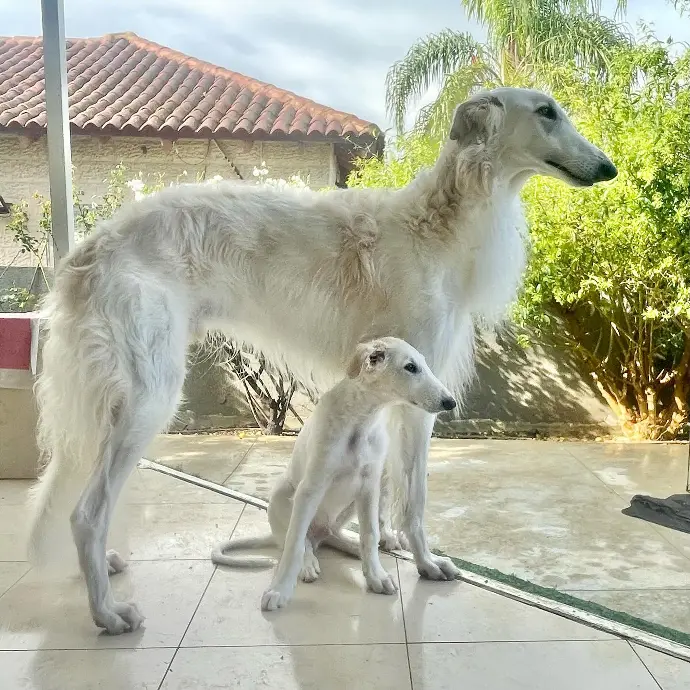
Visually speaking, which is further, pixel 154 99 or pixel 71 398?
pixel 154 99

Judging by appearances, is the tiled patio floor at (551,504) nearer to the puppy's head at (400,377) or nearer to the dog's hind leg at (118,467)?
the dog's hind leg at (118,467)

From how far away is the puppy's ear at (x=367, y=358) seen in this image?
1526 millimetres

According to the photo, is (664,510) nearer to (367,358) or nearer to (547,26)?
(367,358)

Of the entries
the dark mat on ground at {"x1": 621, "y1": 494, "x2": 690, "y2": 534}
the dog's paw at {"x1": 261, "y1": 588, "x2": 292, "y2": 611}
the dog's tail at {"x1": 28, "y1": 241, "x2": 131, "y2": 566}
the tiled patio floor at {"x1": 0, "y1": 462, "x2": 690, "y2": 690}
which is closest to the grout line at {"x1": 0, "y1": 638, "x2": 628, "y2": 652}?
the tiled patio floor at {"x1": 0, "y1": 462, "x2": 690, "y2": 690}

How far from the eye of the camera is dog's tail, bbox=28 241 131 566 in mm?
1529

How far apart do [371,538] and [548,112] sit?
111 centimetres

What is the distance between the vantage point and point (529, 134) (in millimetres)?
1674

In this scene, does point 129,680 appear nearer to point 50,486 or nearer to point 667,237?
point 50,486

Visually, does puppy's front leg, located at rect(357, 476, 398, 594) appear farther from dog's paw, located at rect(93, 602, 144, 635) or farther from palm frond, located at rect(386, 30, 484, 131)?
palm frond, located at rect(386, 30, 484, 131)

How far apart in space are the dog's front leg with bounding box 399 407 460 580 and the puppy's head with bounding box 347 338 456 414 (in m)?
0.29

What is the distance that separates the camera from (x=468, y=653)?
1.42 metres

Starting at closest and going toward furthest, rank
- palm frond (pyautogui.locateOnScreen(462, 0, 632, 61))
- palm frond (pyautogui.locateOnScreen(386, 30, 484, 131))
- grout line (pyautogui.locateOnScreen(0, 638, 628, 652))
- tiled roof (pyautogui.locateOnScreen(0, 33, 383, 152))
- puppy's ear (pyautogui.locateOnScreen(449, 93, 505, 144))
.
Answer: grout line (pyautogui.locateOnScreen(0, 638, 628, 652)) < puppy's ear (pyautogui.locateOnScreen(449, 93, 505, 144)) < palm frond (pyautogui.locateOnScreen(462, 0, 632, 61)) < palm frond (pyautogui.locateOnScreen(386, 30, 484, 131)) < tiled roof (pyautogui.locateOnScreen(0, 33, 383, 152))

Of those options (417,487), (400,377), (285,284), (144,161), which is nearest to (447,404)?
(400,377)

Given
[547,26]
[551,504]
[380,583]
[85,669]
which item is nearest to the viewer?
[85,669]
